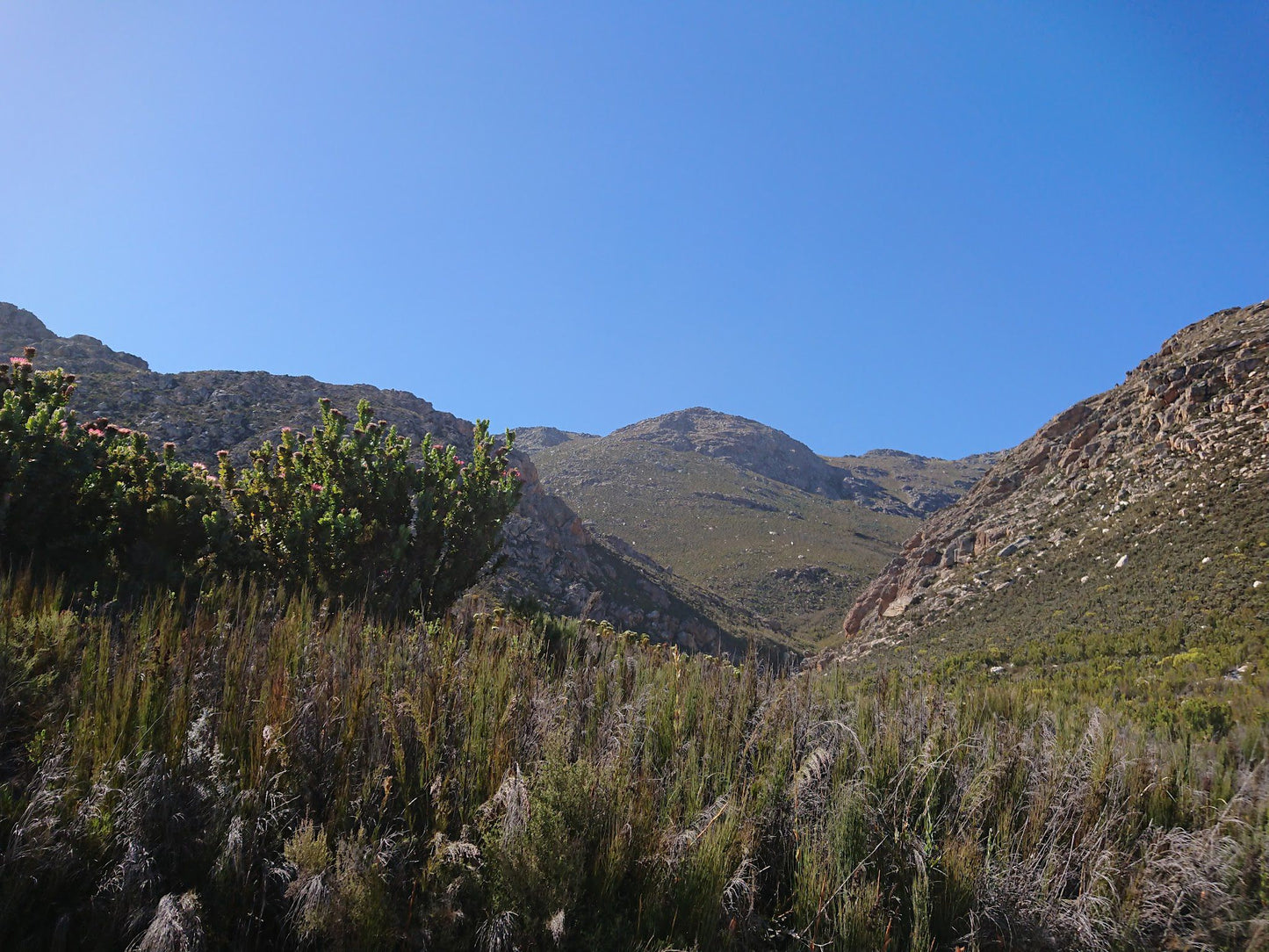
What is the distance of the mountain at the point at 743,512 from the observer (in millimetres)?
53188

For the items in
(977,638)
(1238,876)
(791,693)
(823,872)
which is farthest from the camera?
(977,638)

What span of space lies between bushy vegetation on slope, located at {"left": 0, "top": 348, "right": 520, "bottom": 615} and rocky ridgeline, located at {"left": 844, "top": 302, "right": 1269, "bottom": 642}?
24.8 m

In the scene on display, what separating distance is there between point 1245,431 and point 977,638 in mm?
13339

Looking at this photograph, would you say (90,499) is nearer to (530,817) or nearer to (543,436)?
(530,817)

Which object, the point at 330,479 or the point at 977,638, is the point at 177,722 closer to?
the point at 330,479

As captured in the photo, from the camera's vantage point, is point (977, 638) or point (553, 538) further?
point (553, 538)

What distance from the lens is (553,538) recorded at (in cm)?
4275

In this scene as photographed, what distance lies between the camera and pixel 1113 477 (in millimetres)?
30781

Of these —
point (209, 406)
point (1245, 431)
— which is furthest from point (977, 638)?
point (209, 406)

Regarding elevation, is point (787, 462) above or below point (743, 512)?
above

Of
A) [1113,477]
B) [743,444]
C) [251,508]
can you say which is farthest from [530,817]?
[743,444]

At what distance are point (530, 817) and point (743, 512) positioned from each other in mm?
71850

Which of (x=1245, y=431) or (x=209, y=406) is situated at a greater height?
(x=1245, y=431)

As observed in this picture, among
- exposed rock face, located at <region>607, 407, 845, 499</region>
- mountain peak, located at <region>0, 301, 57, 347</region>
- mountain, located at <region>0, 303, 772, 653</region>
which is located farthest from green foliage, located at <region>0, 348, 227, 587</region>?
exposed rock face, located at <region>607, 407, 845, 499</region>
